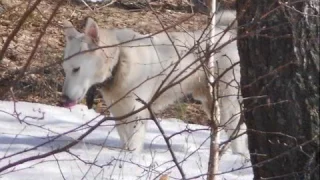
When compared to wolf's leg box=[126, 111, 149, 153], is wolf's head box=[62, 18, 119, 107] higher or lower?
higher

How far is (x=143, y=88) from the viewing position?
20.5ft

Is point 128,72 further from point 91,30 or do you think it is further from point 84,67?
point 91,30

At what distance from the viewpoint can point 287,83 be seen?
3.23 meters

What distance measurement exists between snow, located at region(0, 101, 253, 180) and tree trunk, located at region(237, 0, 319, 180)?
72 centimetres

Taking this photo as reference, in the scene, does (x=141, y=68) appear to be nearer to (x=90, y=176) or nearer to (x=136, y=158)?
(x=136, y=158)

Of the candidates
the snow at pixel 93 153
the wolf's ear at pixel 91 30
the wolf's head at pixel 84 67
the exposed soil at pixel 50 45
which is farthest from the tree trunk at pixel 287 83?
the exposed soil at pixel 50 45

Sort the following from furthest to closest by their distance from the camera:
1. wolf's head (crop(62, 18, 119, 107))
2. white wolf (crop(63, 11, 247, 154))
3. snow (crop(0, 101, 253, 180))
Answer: white wolf (crop(63, 11, 247, 154)), wolf's head (crop(62, 18, 119, 107)), snow (crop(0, 101, 253, 180))

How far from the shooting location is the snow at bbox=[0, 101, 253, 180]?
497 centimetres

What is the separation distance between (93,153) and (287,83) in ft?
9.55

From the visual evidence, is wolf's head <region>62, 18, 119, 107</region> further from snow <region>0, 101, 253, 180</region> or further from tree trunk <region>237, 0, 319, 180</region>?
tree trunk <region>237, 0, 319, 180</region>

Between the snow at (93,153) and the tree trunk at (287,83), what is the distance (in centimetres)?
72

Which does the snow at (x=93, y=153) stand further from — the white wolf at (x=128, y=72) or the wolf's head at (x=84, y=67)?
the wolf's head at (x=84, y=67)

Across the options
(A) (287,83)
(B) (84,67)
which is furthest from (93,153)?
(A) (287,83)

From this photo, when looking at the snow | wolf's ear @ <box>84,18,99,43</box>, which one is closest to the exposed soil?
the snow
